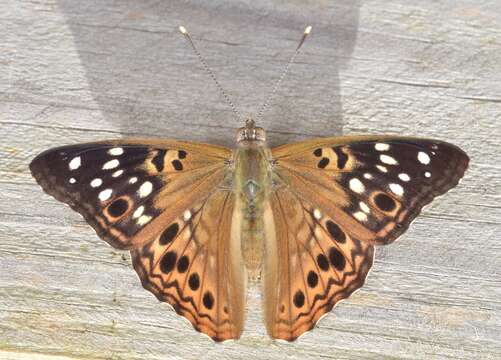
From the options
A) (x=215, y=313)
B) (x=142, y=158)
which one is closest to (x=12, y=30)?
(x=142, y=158)

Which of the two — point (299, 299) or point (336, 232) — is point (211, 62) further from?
point (299, 299)

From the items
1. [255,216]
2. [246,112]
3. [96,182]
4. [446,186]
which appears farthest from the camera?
[246,112]

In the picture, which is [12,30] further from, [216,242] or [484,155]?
[484,155]

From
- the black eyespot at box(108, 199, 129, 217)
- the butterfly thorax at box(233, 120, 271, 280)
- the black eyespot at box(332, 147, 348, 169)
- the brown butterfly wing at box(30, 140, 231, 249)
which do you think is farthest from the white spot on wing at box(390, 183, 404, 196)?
the black eyespot at box(108, 199, 129, 217)

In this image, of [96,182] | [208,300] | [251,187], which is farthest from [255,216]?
[96,182]

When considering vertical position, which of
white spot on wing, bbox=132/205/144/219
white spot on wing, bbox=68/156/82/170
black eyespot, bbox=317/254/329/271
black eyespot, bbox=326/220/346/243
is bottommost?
black eyespot, bbox=317/254/329/271

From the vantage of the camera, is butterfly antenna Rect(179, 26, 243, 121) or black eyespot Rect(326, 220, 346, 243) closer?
black eyespot Rect(326, 220, 346, 243)

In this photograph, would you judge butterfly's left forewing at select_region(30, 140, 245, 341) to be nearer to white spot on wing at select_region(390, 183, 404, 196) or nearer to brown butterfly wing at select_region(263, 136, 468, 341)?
brown butterfly wing at select_region(263, 136, 468, 341)
